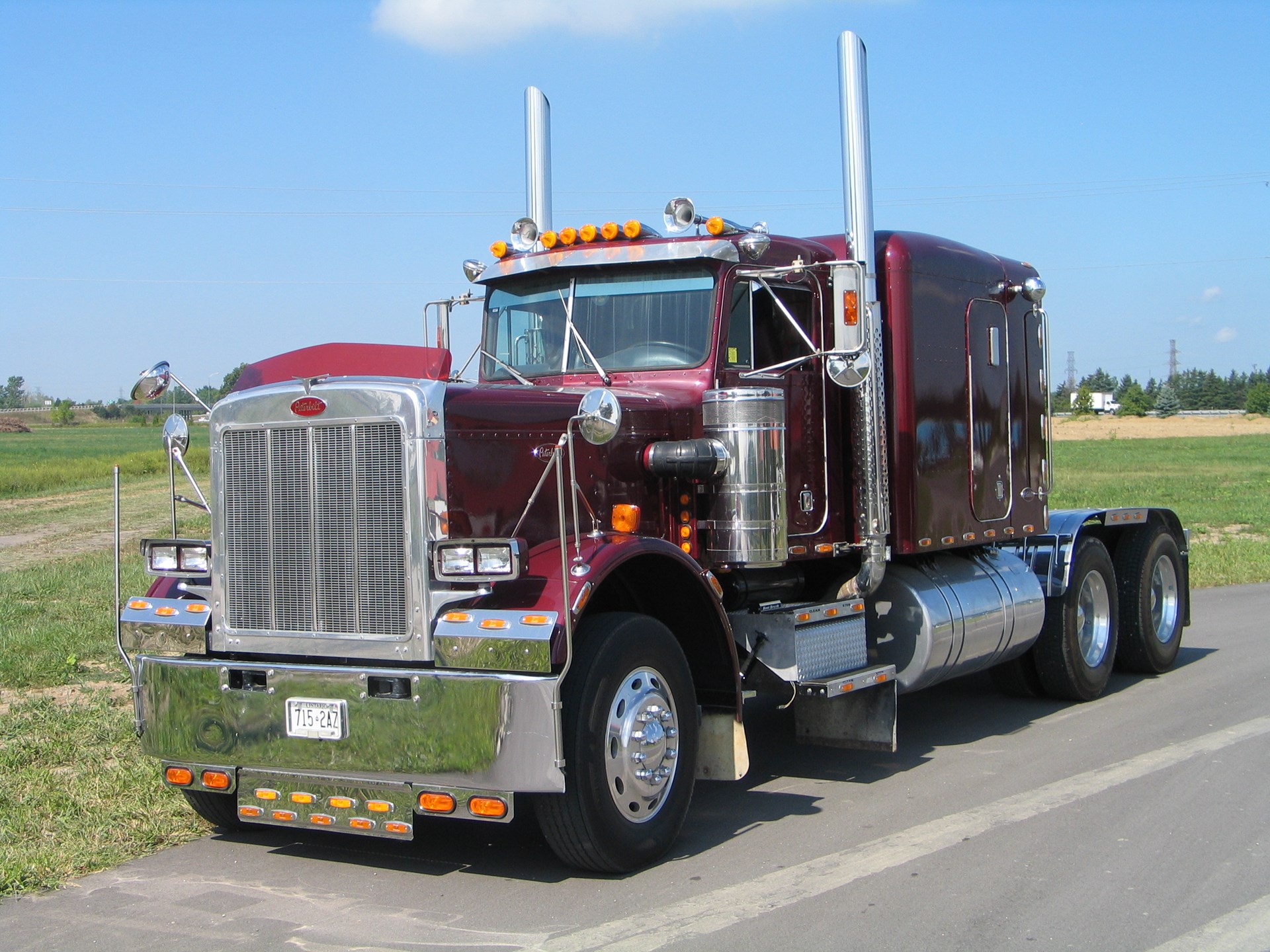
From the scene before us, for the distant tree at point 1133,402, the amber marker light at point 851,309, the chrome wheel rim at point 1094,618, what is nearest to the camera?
the amber marker light at point 851,309

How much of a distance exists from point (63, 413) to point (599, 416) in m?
96.2

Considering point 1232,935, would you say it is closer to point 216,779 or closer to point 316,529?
point 316,529

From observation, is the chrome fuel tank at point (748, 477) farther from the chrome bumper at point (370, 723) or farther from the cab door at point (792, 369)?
the chrome bumper at point (370, 723)

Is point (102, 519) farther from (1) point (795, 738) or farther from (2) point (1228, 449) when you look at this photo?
(2) point (1228, 449)

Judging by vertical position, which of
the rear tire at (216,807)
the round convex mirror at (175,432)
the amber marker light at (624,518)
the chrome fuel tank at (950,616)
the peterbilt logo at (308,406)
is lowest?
the rear tire at (216,807)

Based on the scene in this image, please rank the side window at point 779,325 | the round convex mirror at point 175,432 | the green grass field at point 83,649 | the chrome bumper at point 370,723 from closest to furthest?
the chrome bumper at point 370,723 < the green grass field at point 83,649 < the round convex mirror at point 175,432 < the side window at point 779,325

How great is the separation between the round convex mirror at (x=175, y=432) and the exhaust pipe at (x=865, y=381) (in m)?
→ 3.58

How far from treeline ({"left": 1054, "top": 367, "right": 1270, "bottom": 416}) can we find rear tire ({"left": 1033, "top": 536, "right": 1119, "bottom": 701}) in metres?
118

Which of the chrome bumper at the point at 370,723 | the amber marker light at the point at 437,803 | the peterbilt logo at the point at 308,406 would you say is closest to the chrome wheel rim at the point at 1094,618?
the chrome bumper at the point at 370,723

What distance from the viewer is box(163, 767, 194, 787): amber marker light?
18.3ft

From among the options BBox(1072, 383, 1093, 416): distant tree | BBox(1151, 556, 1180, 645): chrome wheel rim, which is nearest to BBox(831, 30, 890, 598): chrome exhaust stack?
BBox(1151, 556, 1180, 645): chrome wheel rim

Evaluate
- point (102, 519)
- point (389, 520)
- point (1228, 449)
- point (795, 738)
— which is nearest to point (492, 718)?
point (389, 520)

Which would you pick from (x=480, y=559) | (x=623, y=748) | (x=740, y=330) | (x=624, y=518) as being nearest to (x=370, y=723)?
(x=480, y=559)

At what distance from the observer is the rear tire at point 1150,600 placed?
10273 millimetres
